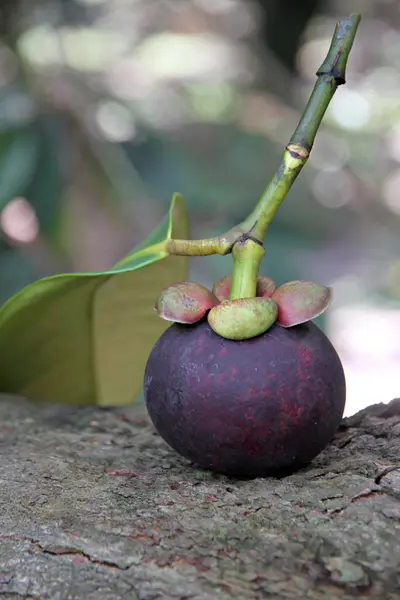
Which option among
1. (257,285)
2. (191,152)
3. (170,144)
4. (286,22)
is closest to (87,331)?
(257,285)

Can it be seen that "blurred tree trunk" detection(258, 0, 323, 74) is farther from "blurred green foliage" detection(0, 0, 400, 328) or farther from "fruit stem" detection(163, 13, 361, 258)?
"fruit stem" detection(163, 13, 361, 258)

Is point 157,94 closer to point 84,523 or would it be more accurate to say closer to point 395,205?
point 395,205

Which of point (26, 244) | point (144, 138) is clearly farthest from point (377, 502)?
point (144, 138)

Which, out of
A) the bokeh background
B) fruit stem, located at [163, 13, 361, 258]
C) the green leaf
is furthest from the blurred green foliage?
fruit stem, located at [163, 13, 361, 258]

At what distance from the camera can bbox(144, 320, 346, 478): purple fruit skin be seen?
665 millimetres

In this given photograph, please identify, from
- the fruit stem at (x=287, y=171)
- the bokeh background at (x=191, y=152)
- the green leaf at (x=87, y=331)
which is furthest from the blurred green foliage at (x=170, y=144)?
the fruit stem at (x=287, y=171)

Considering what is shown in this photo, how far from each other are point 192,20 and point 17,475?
13.4 feet

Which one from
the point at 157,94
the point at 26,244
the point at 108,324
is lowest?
the point at 108,324

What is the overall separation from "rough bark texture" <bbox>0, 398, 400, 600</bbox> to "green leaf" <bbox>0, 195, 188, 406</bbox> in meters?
0.16

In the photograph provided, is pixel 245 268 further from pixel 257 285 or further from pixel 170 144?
pixel 170 144

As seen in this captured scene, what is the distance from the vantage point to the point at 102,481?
729mm

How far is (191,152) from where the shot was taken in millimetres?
2121

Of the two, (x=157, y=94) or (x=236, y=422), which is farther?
(x=157, y=94)

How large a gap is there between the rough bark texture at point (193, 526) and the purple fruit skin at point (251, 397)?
34 millimetres
